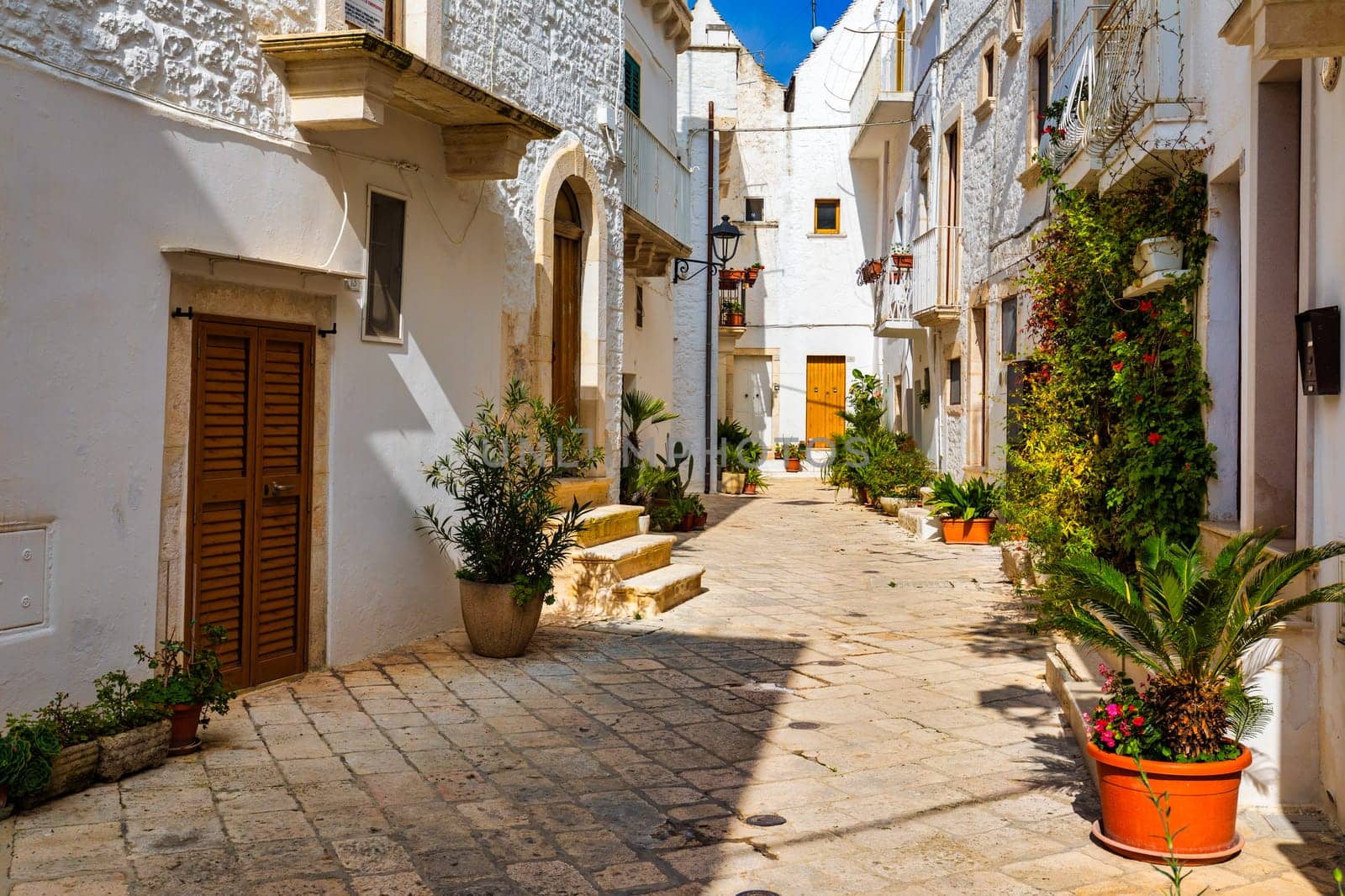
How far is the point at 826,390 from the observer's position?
26703 millimetres

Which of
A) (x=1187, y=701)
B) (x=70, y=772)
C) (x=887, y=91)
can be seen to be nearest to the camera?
(x=1187, y=701)

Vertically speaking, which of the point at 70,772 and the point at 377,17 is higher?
the point at 377,17

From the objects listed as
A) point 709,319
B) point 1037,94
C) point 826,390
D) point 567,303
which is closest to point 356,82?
point 567,303

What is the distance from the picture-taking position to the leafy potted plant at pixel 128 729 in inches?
193

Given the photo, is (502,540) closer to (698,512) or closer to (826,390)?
(698,512)

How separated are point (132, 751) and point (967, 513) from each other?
35.8ft

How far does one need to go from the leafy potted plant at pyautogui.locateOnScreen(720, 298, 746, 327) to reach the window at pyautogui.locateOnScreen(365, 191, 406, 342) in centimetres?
1737

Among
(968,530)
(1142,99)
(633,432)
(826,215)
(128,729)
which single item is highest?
(826,215)

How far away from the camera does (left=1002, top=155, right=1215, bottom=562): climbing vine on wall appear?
7.02 meters

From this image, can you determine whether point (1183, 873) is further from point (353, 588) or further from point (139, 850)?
point (353, 588)

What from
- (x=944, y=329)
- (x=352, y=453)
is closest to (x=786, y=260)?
(x=944, y=329)

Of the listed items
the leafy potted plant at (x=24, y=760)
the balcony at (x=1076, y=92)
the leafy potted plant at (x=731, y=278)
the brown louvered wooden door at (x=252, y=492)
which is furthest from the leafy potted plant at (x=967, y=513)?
the leafy potted plant at (x=24, y=760)

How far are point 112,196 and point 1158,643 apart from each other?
4.88 metres

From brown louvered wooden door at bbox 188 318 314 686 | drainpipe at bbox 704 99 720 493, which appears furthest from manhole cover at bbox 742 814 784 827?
drainpipe at bbox 704 99 720 493
